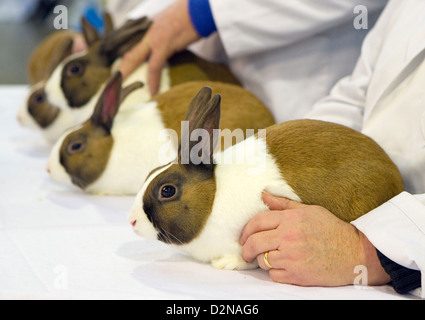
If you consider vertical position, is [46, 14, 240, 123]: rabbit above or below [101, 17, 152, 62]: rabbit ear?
below

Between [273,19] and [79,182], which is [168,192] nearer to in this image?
[79,182]

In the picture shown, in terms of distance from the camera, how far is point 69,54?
1.96 m

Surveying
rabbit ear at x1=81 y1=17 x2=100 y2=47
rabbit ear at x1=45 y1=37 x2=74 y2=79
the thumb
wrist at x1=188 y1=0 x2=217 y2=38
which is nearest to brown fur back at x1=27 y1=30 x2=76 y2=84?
rabbit ear at x1=45 y1=37 x2=74 y2=79

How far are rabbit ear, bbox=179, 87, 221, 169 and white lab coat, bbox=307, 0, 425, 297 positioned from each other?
26 cm

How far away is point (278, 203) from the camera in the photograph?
40.2 inches

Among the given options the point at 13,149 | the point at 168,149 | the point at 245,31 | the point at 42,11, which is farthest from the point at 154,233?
the point at 42,11

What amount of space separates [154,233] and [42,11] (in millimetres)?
5786

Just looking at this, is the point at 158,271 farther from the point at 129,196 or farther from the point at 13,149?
the point at 13,149

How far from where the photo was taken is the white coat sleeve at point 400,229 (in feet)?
3.11

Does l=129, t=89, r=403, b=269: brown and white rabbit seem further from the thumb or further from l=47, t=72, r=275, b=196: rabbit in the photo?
l=47, t=72, r=275, b=196: rabbit

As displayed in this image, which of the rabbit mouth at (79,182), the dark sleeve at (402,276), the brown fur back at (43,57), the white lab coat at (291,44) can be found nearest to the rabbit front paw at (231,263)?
the dark sleeve at (402,276)

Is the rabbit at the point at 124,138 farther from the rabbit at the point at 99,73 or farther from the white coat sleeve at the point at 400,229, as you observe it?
the white coat sleeve at the point at 400,229

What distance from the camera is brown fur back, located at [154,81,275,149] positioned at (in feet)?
4.66

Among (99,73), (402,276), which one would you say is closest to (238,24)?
(99,73)
